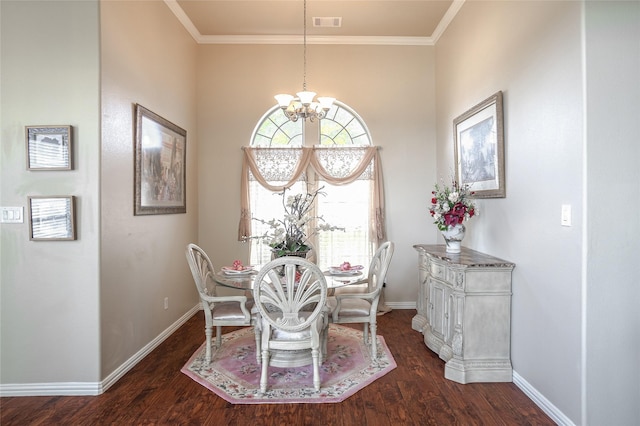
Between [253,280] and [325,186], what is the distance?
2073mm

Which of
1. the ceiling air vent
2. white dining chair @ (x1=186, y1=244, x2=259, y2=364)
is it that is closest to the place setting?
white dining chair @ (x1=186, y1=244, x2=259, y2=364)

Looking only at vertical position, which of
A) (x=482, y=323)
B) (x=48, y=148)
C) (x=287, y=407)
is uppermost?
(x=48, y=148)

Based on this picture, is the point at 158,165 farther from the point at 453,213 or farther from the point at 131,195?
the point at 453,213

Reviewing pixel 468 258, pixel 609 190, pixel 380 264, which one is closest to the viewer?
pixel 609 190

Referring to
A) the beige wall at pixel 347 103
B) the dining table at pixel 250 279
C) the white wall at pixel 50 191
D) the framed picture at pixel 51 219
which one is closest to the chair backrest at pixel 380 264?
the dining table at pixel 250 279

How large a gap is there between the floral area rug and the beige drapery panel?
59.8 inches

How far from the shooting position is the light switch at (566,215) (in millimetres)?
2070

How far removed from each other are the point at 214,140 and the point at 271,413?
3460 mm

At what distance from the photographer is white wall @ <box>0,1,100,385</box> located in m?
2.49

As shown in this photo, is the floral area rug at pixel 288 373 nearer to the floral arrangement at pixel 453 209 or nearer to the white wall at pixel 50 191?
the white wall at pixel 50 191

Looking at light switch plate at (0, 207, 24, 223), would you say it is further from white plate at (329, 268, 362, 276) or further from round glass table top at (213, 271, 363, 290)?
white plate at (329, 268, 362, 276)

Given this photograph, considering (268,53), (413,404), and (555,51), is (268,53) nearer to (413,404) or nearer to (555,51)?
(555,51)

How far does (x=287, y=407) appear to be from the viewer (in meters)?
2.34

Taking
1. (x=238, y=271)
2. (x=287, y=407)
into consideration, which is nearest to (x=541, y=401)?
(x=287, y=407)
